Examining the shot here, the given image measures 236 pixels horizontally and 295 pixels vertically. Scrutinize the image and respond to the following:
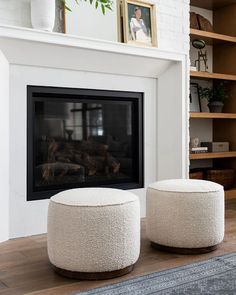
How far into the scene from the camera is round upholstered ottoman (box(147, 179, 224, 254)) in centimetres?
248

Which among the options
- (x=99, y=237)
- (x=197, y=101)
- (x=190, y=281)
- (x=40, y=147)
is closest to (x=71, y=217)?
(x=99, y=237)

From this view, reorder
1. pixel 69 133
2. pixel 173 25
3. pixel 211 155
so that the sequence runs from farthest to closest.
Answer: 1. pixel 211 155
2. pixel 173 25
3. pixel 69 133

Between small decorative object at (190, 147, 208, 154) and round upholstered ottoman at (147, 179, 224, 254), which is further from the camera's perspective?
small decorative object at (190, 147, 208, 154)

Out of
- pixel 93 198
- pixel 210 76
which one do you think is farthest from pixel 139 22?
pixel 93 198

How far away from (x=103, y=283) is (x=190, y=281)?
41cm

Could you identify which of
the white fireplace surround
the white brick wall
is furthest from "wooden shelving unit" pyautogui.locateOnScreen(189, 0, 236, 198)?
the white fireplace surround

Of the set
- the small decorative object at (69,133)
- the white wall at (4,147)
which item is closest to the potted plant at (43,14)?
the white wall at (4,147)

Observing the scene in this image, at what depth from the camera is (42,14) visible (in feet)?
9.36

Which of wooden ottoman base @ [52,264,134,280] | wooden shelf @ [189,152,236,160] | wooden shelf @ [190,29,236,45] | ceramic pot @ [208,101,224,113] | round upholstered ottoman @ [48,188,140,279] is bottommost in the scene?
wooden ottoman base @ [52,264,134,280]

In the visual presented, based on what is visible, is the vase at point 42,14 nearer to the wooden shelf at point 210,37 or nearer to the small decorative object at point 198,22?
the wooden shelf at point 210,37

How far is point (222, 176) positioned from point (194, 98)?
2.78ft

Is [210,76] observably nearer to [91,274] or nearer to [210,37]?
[210,37]

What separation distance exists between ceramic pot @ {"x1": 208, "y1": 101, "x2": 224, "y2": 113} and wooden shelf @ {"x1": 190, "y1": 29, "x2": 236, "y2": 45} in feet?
2.10

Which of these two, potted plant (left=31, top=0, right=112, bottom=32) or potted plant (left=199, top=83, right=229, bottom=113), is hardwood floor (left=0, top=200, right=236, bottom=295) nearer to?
potted plant (left=31, top=0, right=112, bottom=32)
